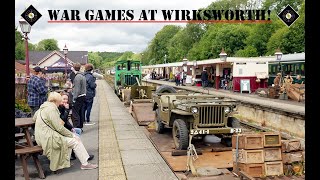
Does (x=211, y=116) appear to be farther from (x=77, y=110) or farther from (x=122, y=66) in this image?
(x=122, y=66)

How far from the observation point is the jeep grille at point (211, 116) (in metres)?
7.91

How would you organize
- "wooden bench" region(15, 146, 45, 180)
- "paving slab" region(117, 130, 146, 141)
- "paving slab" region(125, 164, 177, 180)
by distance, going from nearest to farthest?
"wooden bench" region(15, 146, 45, 180) → "paving slab" region(125, 164, 177, 180) → "paving slab" region(117, 130, 146, 141)

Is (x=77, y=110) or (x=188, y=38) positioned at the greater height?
(x=188, y=38)

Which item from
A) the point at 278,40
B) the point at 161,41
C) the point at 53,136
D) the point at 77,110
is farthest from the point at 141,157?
the point at 161,41

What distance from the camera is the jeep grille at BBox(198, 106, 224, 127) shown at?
25.9 feet

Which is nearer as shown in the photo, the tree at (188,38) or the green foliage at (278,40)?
the green foliage at (278,40)

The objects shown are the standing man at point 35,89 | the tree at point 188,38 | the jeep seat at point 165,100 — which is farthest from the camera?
the tree at point 188,38

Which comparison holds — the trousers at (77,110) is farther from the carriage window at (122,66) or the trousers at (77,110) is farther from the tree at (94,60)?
the tree at (94,60)

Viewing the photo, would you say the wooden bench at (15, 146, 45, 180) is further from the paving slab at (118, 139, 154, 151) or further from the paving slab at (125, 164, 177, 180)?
the paving slab at (118, 139, 154, 151)

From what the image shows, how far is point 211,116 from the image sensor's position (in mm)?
8000

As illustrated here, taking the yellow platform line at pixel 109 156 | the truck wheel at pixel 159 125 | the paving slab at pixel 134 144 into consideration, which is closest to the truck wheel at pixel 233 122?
the paving slab at pixel 134 144

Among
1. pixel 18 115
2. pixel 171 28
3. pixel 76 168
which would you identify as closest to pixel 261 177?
pixel 76 168

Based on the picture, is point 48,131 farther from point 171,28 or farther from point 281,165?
point 171,28

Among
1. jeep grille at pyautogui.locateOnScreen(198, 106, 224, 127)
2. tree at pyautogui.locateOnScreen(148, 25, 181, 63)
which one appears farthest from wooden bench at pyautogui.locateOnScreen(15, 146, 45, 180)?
tree at pyautogui.locateOnScreen(148, 25, 181, 63)
